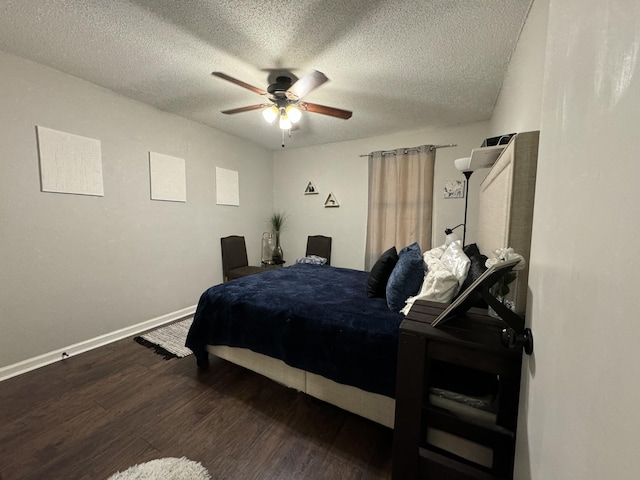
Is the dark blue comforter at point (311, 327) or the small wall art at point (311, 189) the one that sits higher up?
the small wall art at point (311, 189)

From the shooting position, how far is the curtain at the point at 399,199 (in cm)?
349

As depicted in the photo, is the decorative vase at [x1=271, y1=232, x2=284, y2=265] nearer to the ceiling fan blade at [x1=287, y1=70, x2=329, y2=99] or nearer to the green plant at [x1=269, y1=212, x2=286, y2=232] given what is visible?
the green plant at [x1=269, y1=212, x2=286, y2=232]

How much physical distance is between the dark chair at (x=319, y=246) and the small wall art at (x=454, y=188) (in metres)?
1.94

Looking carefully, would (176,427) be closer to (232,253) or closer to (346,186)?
(232,253)

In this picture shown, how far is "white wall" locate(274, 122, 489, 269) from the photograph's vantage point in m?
3.36

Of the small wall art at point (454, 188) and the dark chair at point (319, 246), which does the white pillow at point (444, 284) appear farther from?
the dark chair at point (319, 246)

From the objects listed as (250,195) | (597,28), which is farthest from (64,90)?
(597,28)

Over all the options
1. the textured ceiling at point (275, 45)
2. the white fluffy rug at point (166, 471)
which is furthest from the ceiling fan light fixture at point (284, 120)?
the white fluffy rug at point (166, 471)

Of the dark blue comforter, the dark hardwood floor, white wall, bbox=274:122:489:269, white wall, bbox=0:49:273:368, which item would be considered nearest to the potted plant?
white wall, bbox=274:122:489:269

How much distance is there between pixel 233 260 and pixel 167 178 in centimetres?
147

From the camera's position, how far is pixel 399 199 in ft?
12.0

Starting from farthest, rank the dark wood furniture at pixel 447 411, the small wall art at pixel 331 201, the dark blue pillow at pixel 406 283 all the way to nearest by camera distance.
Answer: the small wall art at pixel 331 201
the dark blue pillow at pixel 406 283
the dark wood furniture at pixel 447 411

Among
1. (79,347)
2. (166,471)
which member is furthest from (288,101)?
(79,347)

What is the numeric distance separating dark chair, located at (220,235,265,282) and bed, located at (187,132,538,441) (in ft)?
4.88
